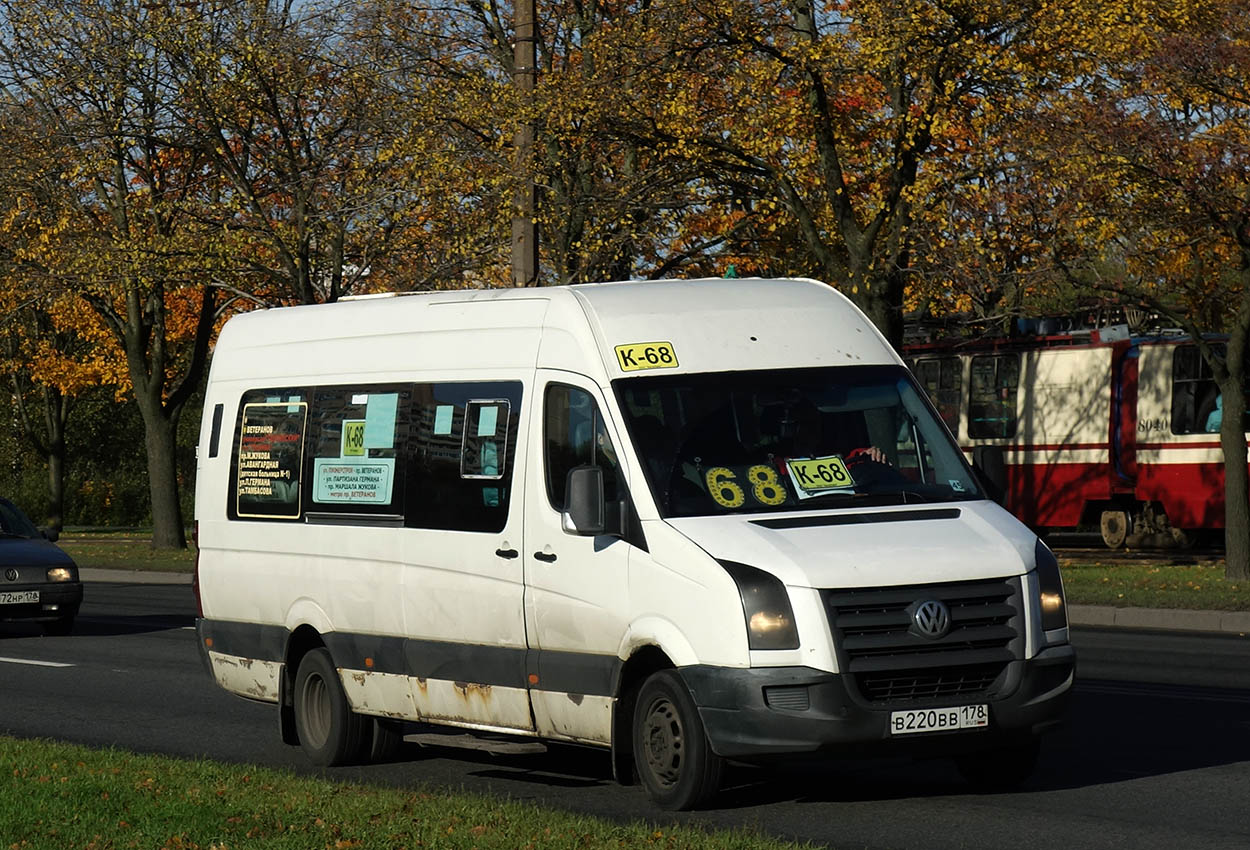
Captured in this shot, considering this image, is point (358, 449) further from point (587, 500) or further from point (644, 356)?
point (587, 500)

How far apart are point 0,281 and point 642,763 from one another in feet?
96.7

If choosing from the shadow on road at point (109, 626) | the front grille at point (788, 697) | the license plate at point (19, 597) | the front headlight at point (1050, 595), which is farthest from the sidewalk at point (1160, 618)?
the front grille at point (788, 697)

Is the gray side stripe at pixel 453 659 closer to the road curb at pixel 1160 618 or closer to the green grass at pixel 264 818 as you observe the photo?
the green grass at pixel 264 818

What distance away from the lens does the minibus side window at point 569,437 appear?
9414mm

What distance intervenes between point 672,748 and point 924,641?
1267 mm

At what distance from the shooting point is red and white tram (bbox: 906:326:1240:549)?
34.2 m

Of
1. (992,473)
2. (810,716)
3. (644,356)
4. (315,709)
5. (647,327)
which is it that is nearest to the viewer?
(810,716)

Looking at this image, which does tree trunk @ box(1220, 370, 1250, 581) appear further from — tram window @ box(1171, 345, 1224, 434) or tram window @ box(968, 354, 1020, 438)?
tram window @ box(968, 354, 1020, 438)

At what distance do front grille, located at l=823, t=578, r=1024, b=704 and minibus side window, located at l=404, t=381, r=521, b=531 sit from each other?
7.24ft

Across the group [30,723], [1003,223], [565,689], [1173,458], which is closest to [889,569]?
[565,689]

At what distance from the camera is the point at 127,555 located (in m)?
37.0

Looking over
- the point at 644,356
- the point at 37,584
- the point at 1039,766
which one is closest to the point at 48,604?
the point at 37,584

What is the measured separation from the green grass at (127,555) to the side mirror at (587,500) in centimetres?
2054

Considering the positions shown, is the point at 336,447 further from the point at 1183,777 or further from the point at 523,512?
the point at 1183,777
